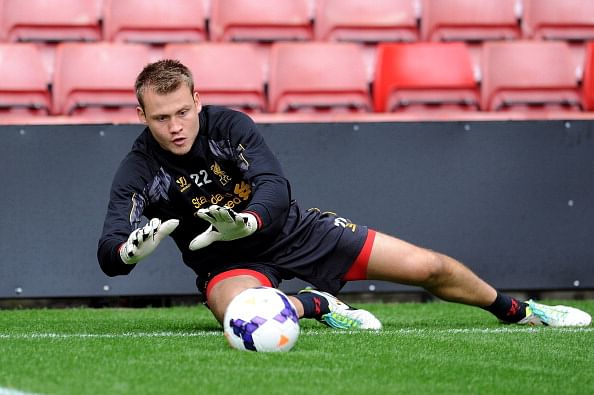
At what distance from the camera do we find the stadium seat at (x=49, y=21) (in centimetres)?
837

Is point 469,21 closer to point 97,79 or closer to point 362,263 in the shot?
point 97,79

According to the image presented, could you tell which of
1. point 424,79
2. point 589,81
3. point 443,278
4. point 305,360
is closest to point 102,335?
point 305,360

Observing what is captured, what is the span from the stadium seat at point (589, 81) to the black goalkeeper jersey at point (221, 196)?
323 centimetres

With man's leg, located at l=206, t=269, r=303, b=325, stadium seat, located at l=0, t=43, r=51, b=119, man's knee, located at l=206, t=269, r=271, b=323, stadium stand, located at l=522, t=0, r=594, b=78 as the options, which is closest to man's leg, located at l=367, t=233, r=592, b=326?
man's leg, located at l=206, t=269, r=303, b=325

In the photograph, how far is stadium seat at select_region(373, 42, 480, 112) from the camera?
25.6 feet

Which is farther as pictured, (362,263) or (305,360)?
(362,263)

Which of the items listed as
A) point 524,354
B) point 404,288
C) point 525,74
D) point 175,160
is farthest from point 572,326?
point 525,74

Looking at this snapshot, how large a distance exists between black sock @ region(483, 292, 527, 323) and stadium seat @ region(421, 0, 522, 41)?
3.45 m

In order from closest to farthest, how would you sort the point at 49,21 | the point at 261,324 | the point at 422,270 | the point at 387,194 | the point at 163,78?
the point at 261,324, the point at 163,78, the point at 422,270, the point at 387,194, the point at 49,21

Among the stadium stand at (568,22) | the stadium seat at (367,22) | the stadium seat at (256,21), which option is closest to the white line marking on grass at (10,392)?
the stadium seat at (256,21)

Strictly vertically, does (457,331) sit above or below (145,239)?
below

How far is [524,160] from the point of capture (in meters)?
7.09

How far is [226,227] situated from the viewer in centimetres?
442

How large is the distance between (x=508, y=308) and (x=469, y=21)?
3.60m
